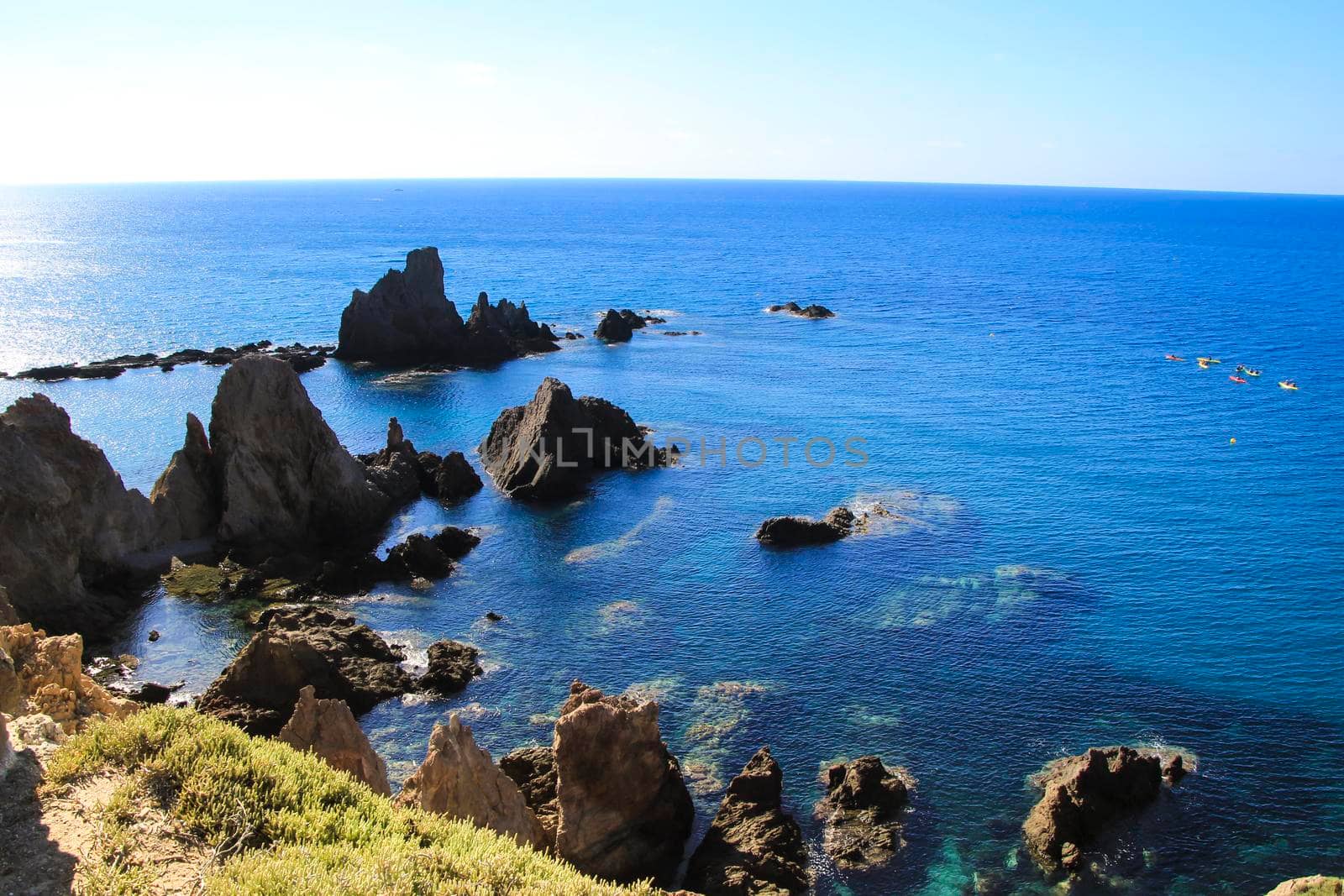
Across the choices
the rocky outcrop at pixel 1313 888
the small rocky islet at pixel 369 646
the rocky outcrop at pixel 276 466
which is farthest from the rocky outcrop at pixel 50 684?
the rocky outcrop at pixel 1313 888

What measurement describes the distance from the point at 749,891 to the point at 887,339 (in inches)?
4385

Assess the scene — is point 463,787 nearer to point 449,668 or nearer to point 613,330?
point 449,668

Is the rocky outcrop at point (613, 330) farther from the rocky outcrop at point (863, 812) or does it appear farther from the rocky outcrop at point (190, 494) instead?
the rocky outcrop at point (863, 812)

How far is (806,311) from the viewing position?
6078 inches

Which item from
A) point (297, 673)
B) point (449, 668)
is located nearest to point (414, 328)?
point (449, 668)

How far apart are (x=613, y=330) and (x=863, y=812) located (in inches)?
3985

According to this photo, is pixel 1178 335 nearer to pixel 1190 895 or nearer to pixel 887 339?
pixel 887 339

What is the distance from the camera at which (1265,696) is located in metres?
47.1

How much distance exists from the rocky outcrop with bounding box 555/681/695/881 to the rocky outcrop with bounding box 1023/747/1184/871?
13918mm

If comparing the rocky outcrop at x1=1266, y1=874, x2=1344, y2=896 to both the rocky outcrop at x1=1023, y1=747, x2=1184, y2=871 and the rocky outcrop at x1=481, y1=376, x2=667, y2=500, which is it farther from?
the rocky outcrop at x1=481, y1=376, x2=667, y2=500

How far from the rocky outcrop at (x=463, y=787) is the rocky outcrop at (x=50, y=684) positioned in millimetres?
8986

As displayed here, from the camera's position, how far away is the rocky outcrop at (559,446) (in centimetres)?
7650

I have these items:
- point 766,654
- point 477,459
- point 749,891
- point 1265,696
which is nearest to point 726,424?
point 477,459

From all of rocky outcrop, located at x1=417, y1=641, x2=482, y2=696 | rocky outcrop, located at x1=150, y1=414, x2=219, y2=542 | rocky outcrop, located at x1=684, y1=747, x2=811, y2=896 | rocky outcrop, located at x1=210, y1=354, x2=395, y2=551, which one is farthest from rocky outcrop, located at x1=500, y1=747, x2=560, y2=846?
rocky outcrop, located at x1=150, y1=414, x2=219, y2=542
